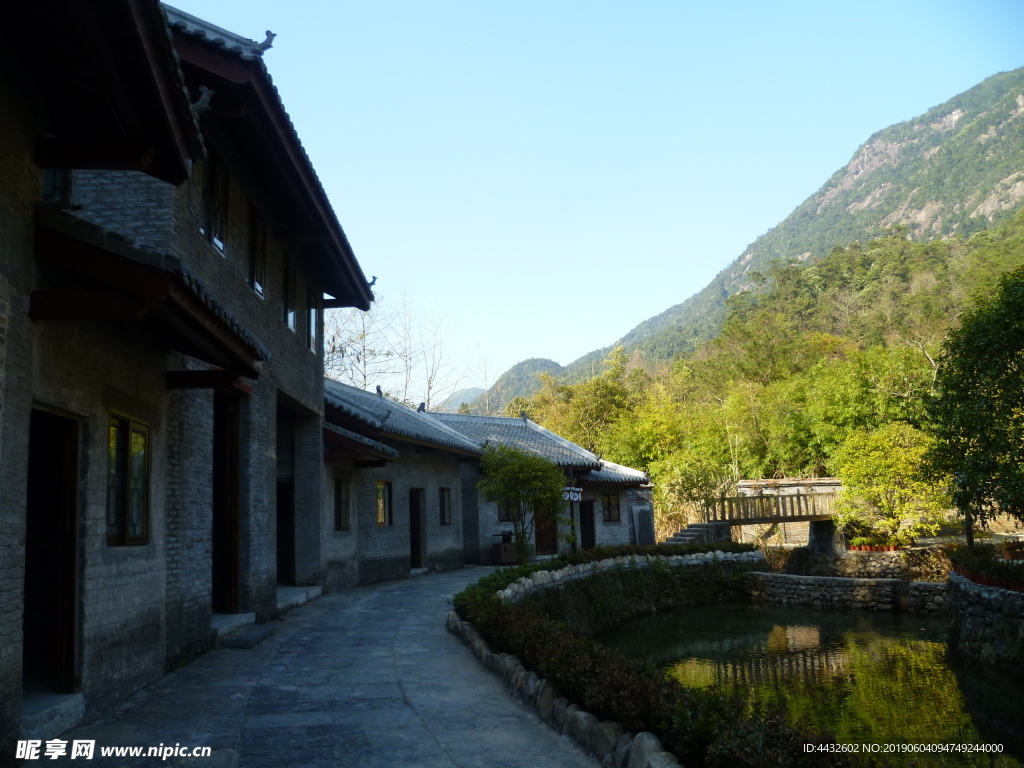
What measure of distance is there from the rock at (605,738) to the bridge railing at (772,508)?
69.8 ft

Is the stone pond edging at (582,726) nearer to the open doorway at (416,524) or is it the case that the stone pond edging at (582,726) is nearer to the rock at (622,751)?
the rock at (622,751)

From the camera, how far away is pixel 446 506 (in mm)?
21000

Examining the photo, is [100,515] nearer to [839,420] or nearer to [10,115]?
[10,115]

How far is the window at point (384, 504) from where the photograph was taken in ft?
55.0

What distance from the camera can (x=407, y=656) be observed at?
8.21m

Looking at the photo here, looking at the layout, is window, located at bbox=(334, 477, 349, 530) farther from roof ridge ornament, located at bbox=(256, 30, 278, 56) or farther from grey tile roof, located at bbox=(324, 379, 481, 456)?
roof ridge ornament, located at bbox=(256, 30, 278, 56)

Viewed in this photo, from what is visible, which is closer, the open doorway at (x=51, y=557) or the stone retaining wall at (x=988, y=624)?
the open doorway at (x=51, y=557)

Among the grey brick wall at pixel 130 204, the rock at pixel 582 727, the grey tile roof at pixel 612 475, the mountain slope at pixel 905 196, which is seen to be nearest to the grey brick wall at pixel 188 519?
the grey brick wall at pixel 130 204

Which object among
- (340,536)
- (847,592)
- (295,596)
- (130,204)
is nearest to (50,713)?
(130,204)

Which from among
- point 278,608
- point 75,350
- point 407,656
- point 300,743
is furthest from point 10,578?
point 278,608

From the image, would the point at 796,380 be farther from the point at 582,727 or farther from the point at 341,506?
the point at 582,727

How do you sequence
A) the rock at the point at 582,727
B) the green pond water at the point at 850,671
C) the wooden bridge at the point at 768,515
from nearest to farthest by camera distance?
the rock at the point at 582,727
the green pond water at the point at 850,671
the wooden bridge at the point at 768,515

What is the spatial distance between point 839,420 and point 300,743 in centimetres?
2925

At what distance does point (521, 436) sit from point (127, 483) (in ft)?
65.8
